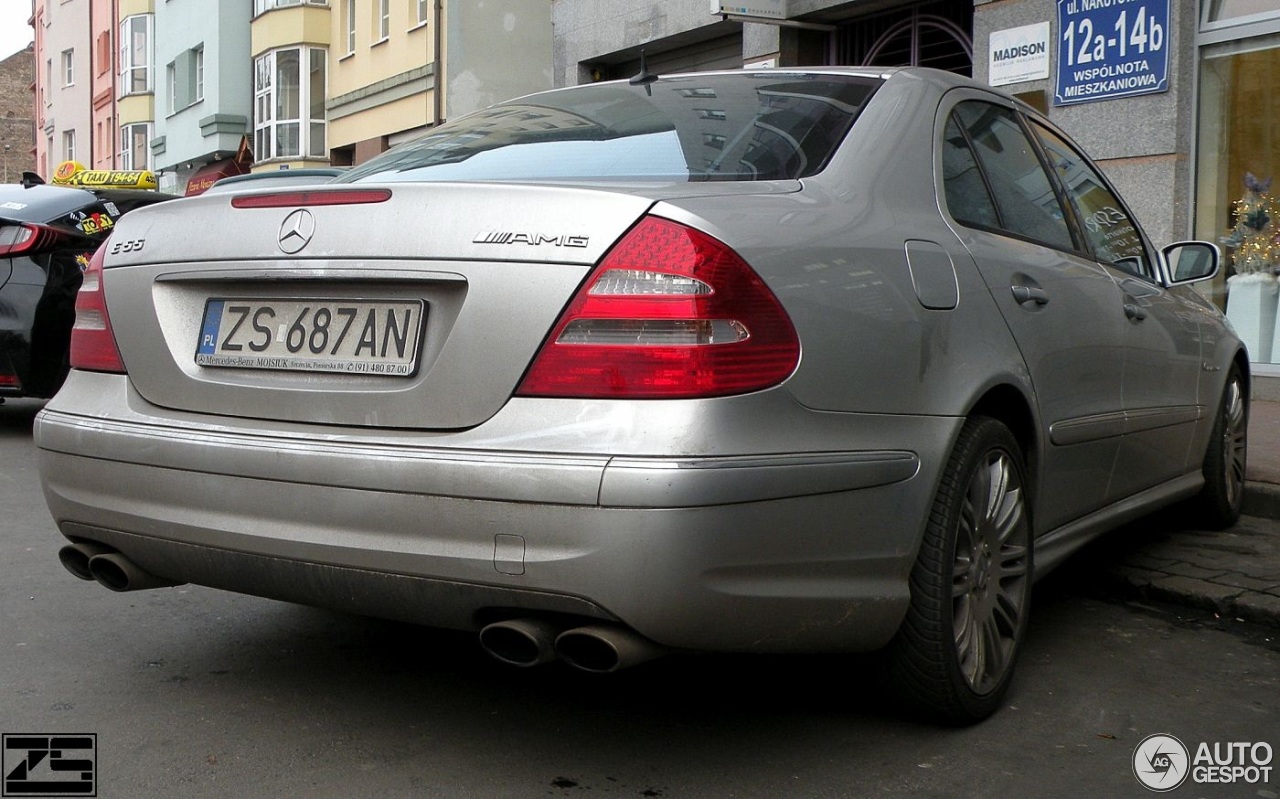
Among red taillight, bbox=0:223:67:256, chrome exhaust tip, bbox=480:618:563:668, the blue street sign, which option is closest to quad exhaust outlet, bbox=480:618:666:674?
chrome exhaust tip, bbox=480:618:563:668

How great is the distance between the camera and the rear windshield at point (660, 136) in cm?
311

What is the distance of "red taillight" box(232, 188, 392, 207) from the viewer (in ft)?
9.55

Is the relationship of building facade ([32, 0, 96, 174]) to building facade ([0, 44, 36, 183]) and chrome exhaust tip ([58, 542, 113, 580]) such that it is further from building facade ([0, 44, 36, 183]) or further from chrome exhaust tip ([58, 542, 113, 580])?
chrome exhaust tip ([58, 542, 113, 580])

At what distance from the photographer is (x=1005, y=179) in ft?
12.9

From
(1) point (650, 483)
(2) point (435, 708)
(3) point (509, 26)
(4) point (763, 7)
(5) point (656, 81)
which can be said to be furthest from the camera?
(3) point (509, 26)

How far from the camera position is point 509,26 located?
24.8m

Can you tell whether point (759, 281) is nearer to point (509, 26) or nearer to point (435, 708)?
point (435, 708)

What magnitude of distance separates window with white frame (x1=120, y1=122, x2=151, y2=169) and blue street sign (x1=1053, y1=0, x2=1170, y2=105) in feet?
124

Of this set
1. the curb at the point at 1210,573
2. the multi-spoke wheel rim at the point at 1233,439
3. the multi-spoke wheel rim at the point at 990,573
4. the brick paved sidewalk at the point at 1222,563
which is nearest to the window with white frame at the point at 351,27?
the brick paved sidewalk at the point at 1222,563

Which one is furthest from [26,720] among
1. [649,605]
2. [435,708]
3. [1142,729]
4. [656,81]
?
[1142,729]

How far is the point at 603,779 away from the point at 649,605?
58 cm

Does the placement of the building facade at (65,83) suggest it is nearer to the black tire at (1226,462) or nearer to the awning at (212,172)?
the awning at (212,172)

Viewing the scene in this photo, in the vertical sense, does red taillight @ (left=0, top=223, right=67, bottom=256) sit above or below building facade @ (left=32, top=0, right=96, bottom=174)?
below

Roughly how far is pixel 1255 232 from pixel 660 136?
866cm
